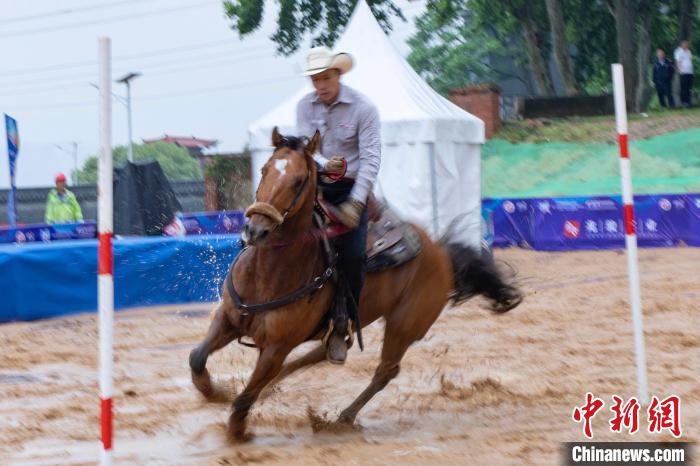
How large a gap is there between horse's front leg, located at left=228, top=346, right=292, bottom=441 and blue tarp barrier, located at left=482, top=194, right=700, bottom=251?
13158mm

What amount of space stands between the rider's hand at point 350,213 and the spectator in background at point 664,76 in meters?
22.8

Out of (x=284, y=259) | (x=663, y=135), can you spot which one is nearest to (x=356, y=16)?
(x=663, y=135)

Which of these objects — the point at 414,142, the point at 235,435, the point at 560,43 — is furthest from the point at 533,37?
the point at 235,435

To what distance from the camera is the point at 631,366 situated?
27.5 ft

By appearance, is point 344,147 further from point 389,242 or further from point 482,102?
point 482,102

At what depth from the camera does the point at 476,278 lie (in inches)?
311

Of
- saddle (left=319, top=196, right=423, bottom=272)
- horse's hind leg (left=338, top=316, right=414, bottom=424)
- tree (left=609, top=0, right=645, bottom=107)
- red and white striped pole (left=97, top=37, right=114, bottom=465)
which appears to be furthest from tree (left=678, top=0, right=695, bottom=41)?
red and white striped pole (left=97, top=37, right=114, bottom=465)

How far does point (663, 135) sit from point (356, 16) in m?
10.1

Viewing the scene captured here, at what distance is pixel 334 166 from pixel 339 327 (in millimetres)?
997

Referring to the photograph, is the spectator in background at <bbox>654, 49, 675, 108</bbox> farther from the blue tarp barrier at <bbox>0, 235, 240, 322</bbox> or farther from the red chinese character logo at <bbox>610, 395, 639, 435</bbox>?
the red chinese character logo at <bbox>610, 395, 639, 435</bbox>

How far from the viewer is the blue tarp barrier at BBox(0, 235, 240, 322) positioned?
37.6 feet

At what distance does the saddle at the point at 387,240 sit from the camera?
22.3ft

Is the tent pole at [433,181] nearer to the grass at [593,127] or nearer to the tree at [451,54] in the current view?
the grass at [593,127]

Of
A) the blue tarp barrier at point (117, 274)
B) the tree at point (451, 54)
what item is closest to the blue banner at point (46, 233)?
the blue tarp barrier at point (117, 274)
